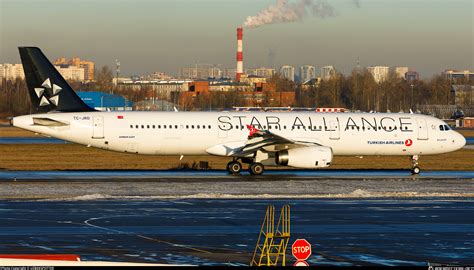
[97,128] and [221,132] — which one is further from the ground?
[97,128]

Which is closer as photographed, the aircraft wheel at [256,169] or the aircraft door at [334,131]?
the aircraft wheel at [256,169]

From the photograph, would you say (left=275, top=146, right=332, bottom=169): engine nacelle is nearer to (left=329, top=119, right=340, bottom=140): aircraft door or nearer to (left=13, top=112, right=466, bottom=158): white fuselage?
(left=13, top=112, right=466, bottom=158): white fuselage

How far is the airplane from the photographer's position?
43531 millimetres

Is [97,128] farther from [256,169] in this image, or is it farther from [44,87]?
[256,169]

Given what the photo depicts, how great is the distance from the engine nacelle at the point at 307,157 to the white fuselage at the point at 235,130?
2550 millimetres

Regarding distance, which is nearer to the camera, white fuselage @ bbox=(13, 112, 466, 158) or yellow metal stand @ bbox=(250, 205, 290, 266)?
yellow metal stand @ bbox=(250, 205, 290, 266)

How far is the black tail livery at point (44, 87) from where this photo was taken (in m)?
44.4

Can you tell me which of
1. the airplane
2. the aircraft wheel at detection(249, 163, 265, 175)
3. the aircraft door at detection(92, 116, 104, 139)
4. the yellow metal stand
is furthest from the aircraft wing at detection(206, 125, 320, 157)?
the yellow metal stand

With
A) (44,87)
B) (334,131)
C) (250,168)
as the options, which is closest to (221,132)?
(250,168)

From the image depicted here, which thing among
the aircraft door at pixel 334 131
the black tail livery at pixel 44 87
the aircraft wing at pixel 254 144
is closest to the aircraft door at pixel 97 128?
the black tail livery at pixel 44 87

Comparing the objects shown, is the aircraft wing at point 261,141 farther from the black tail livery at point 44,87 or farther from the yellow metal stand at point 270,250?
the yellow metal stand at point 270,250

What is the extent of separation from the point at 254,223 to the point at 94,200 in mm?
7805

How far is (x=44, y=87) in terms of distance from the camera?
4450 cm

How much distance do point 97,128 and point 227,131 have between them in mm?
6146
